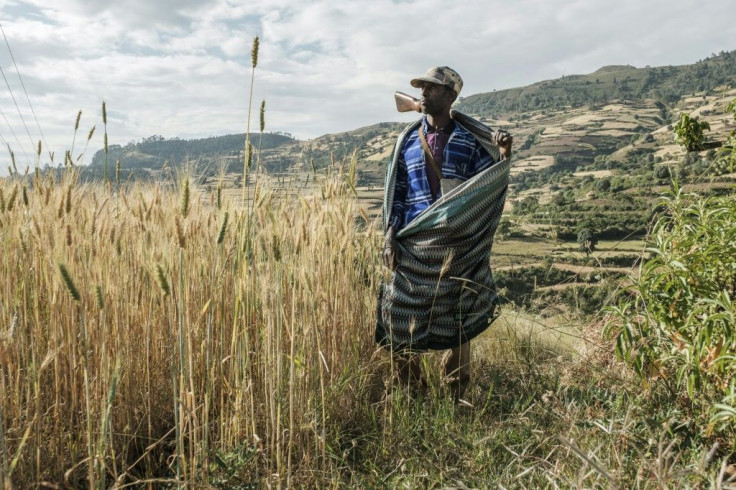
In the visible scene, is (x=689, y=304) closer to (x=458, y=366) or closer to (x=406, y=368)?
(x=458, y=366)

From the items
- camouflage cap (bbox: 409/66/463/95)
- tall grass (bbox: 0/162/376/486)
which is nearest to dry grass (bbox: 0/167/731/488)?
tall grass (bbox: 0/162/376/486)

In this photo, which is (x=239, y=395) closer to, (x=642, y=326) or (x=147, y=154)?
(x=642, y=326)

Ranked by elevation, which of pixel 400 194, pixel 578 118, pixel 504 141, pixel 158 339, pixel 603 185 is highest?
pixel 578 118

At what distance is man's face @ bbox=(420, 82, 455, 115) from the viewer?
118 inches

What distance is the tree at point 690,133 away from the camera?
246cm

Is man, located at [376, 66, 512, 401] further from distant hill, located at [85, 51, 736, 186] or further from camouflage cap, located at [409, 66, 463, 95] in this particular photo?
distant hill, located at [85, 51, 736, 186]

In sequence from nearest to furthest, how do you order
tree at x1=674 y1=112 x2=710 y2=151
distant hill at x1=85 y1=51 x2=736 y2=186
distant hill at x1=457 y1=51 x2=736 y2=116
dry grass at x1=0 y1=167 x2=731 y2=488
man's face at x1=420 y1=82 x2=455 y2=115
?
1. dry grass at x1=0 y1=167 x2=731 y2=488
2. tree at x1=674 y1=112 x2=710 y2=151
3. man's face at x1=420 y1=82 x2=455 y2=115
4. distant hill at x1=85 y1=51 x2=736 y2=186
5. distant hill at x1=457 y1=51 x2=736 y2=116

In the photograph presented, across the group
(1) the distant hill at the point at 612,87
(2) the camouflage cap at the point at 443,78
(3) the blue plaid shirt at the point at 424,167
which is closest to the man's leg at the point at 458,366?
(3) the blue plaid shirt at the point at 424,167

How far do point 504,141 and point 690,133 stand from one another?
86 cm

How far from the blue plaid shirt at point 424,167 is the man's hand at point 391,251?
6 centimetres

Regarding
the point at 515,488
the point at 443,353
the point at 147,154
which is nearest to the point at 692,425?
the point at 515,488

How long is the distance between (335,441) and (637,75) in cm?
18840

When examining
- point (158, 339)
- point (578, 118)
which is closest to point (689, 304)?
point (158, 339)

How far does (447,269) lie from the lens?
9.43 ft
